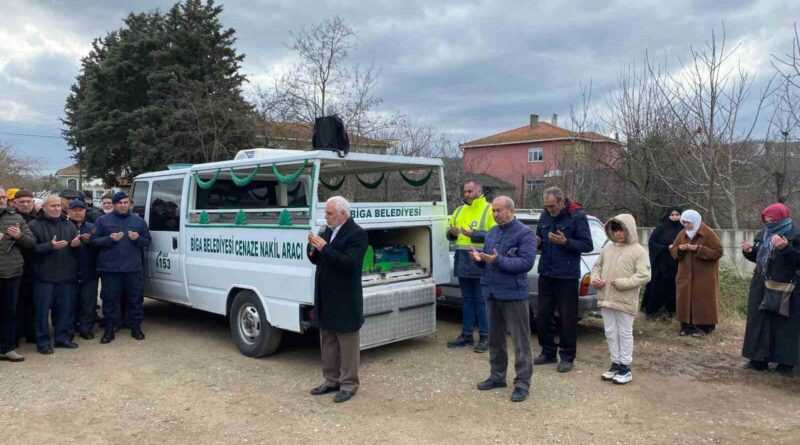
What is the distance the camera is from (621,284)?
204 inches

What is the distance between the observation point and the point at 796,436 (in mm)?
4230

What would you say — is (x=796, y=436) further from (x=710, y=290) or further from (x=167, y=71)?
(x=167, y=71)

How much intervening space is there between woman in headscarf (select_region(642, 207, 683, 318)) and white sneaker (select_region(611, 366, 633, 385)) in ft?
8.94

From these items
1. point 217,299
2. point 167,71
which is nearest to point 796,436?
point 217,299

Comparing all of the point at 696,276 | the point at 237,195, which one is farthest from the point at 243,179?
the point at 696,276

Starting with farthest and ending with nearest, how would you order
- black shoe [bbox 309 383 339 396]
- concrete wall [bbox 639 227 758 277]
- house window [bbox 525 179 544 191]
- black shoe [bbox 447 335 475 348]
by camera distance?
house window [bbox 525 179 544 191] → concrete wall [bbox 639 227 758 277] → black shoe [bbox 447 335 475 348] → black shoe [bbox 309 383 339 396]

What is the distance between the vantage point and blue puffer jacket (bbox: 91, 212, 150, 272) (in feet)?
22.1

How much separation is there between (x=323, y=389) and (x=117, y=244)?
3.38m

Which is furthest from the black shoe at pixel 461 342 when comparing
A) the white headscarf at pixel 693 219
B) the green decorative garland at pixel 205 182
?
the green decorative garland at pixel 205 182

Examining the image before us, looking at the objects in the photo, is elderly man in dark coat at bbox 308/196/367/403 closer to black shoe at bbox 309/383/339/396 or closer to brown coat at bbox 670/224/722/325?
black shoe at bbox 309/383/339/396

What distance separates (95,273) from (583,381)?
18.6 ft

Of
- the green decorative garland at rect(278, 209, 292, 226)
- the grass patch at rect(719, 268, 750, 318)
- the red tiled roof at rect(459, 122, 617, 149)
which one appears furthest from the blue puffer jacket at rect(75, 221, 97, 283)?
the red tiled roof at rect(459, 122, 617, 149)

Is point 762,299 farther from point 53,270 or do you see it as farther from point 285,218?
point 53,270

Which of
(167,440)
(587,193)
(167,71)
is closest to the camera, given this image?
(167,440)
